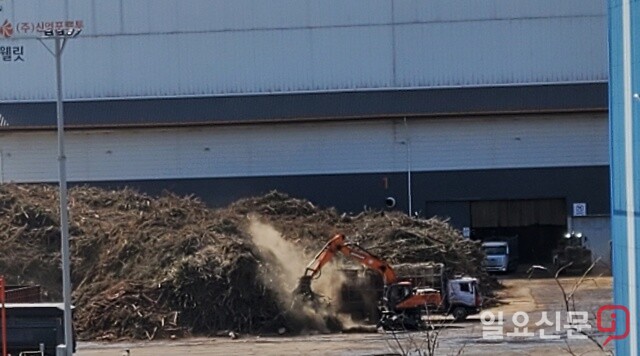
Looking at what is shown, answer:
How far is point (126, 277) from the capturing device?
40250 mm

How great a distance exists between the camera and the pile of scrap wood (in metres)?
38.1

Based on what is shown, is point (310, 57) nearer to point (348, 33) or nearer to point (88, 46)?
point (348, 33)

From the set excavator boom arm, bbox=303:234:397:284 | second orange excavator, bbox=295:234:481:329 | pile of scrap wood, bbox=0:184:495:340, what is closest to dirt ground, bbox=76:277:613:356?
second orange excavator, bbox=295:234:481:329

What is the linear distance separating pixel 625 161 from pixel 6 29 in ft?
146

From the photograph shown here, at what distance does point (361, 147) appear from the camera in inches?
2237

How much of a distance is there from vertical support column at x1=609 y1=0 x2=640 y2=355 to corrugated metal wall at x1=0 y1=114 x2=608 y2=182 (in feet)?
121

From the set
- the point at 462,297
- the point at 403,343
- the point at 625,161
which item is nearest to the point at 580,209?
the point at 462,297

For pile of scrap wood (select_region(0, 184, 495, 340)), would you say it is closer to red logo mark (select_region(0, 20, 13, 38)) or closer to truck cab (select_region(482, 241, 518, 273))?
truck cab (select_region(482, 241, 518, 273))

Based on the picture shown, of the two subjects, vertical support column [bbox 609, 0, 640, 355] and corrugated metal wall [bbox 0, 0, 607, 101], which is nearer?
vertical support column [bbox 609, 0, 640, 355]

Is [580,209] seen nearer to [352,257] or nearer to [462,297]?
[462,297]

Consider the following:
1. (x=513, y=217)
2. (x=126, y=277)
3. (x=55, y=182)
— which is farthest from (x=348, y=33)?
(x=126, y=277)

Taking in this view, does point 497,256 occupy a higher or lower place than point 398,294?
lower

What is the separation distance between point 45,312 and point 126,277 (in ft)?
56.4

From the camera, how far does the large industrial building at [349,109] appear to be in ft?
186
